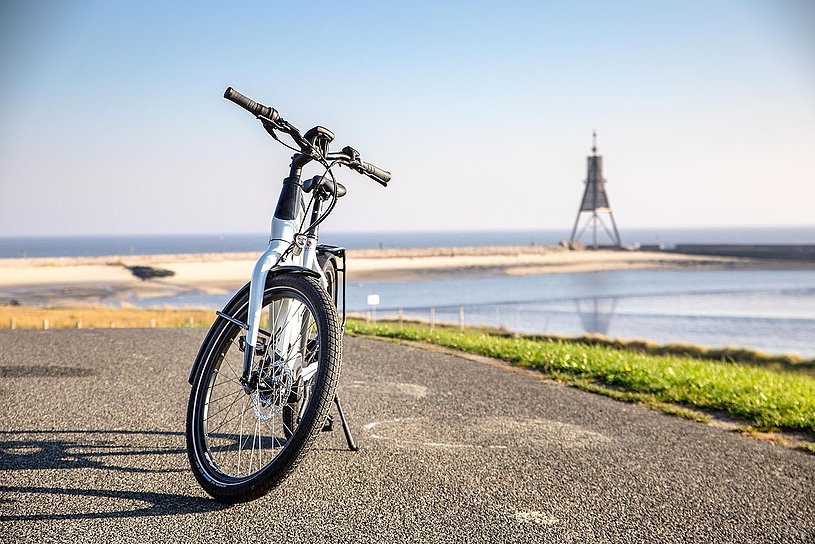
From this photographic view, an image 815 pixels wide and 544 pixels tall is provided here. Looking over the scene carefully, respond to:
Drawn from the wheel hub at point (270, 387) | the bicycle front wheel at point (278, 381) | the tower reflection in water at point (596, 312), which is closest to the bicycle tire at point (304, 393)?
the bicycle front wheel at point (278, 381)

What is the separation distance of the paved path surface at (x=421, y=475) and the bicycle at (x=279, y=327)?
23 centimetres

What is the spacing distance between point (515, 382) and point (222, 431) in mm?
3415

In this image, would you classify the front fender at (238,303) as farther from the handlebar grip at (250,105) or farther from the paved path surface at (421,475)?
the handlebar grip at (250,105)

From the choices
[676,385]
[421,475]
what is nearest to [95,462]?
[421,475]

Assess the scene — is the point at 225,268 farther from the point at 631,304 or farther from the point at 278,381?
the point at 278,381

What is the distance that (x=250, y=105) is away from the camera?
11.8 ft

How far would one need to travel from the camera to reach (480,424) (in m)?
5.49

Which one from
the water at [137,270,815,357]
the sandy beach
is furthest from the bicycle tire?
the sandy beach

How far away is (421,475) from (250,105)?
2208 mm

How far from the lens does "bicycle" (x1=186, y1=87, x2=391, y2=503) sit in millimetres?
3441

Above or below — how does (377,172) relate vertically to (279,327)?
above

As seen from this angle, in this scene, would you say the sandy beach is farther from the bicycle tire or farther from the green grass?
the bicycle tire

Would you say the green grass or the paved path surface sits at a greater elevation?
the paved path surface

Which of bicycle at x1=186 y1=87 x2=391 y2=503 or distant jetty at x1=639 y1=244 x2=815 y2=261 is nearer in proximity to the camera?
bicycle at x1=186 y1=87 x2=391 y2=503
